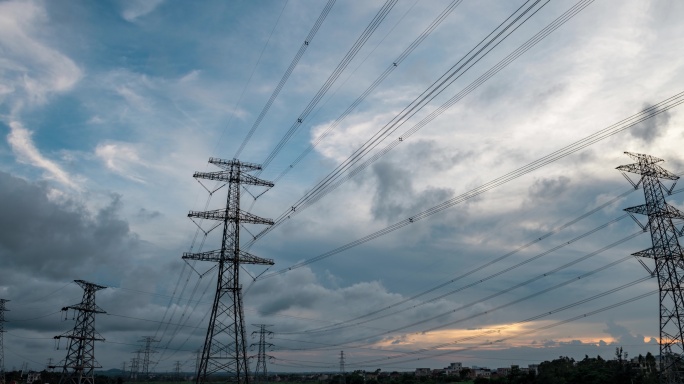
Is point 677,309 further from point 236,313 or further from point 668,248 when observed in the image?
point 236,313

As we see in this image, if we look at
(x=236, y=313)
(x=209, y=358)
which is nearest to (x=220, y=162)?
(x=236, y=313)

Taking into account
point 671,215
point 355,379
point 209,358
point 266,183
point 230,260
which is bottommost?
point 355,379

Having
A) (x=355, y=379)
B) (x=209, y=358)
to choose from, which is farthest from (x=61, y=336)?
(x=355, y=379)

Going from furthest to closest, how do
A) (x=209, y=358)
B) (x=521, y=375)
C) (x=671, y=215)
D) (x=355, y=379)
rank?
(x=355, y=379), (x=521, y=375), (x=671, y=215), (x=209, y=358)

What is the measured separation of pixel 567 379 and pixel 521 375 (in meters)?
19.0

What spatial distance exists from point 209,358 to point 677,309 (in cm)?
4419

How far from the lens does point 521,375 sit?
141 meters

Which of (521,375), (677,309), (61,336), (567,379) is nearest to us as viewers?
(677,309)

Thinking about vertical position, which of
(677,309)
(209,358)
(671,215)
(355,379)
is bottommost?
(355,379)

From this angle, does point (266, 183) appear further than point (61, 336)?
No

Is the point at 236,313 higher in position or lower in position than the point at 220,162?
lower

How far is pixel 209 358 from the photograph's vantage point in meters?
47.5

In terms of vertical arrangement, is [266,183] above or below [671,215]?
above

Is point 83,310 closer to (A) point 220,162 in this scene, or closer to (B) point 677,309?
(A) point 220,162
